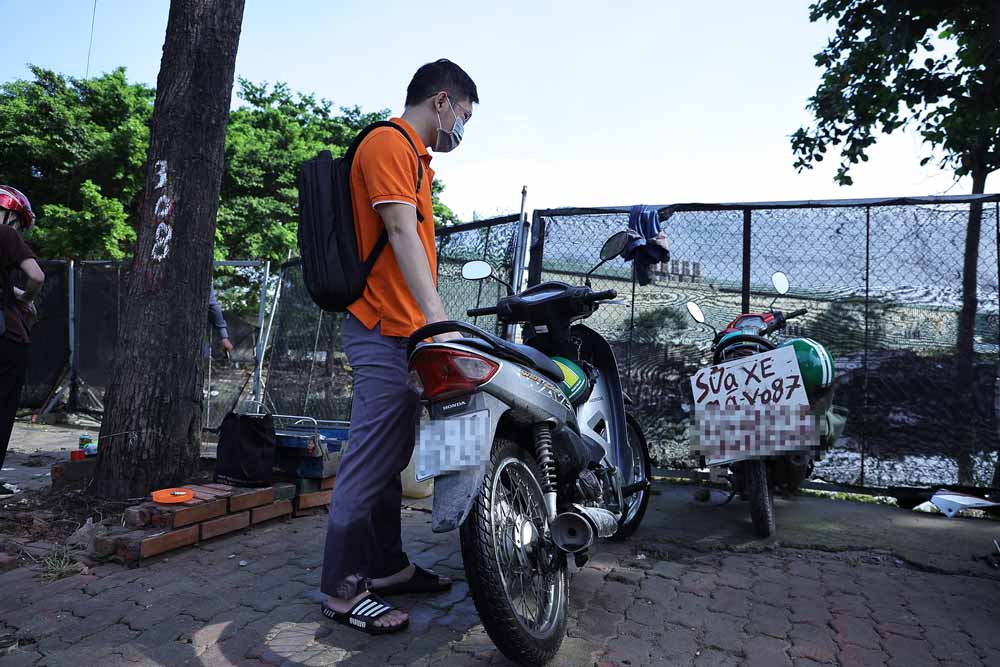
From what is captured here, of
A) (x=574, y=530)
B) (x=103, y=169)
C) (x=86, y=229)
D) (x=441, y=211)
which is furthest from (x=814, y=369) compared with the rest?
(x=441, y=211)

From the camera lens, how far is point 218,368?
8180mm

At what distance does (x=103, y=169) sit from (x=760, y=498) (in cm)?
2357

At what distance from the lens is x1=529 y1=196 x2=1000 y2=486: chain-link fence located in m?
4.73

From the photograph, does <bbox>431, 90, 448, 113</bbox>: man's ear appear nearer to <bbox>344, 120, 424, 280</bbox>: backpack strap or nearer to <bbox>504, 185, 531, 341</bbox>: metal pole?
<bbox>344, 120, 424, 280</bbox>: backpack strap

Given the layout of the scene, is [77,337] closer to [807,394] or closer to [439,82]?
[439,82]

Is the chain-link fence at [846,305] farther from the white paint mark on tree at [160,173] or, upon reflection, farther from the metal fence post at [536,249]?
the white paint mark on tree at [160,173]

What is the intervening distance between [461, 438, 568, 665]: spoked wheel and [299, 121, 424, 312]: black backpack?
82 cm

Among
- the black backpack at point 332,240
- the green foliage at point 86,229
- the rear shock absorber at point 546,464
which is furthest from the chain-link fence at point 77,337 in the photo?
the green foliage at point 86,229

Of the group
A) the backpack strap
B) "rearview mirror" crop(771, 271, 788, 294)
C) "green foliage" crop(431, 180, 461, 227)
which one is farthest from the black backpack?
"green foliage" crop(431, 180, 461, 227)

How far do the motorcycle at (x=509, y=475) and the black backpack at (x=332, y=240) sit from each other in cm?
41

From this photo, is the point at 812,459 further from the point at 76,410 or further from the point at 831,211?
the point at 76,410

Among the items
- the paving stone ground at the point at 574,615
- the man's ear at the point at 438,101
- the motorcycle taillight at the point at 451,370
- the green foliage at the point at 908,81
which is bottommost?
the paving stone ground at the point at 574,615

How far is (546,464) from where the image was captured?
2.37 meters

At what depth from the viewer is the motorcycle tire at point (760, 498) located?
12.4 ft
